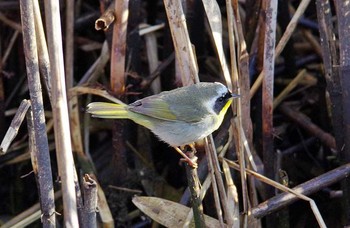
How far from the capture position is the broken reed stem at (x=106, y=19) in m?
3.30

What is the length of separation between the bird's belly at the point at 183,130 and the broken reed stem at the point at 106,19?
59 cm

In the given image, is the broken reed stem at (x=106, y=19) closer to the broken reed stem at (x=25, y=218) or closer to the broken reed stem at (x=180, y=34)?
the broken reed stem at (x=180, y=34)

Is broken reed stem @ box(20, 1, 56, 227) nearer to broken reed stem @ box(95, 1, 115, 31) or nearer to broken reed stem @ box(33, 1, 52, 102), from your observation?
broken reed stem @ box(33, 1, 52, 102)

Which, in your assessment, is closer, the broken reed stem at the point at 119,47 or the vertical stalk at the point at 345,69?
the vertical stalk at the point at 345,69

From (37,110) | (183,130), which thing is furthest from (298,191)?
(37,110)

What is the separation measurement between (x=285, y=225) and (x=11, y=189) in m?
1.77

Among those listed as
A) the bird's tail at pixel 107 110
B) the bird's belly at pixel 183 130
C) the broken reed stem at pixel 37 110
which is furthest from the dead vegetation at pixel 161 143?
the bird's tail at pixel 107 110

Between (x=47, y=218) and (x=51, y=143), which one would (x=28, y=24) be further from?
(x=51, y=143)

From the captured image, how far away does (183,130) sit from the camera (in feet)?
11.4

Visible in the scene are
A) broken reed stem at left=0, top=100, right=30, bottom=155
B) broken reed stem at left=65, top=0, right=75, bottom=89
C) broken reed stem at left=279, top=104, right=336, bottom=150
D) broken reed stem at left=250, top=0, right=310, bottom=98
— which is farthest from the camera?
broken reed stem at left=279, top=104, right=336, bottom=150

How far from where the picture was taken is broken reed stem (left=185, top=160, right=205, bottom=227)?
299 centimetres

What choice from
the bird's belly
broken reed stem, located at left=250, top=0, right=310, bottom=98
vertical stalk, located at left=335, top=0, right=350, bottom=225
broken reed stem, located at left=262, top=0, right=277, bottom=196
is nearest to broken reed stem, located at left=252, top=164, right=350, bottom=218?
vertical stalk, located at left=335, top=0, right=350, bottom=225

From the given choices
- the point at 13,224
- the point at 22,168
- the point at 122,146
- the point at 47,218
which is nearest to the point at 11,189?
the point at 22,168

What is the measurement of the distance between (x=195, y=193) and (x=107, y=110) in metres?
0.64
